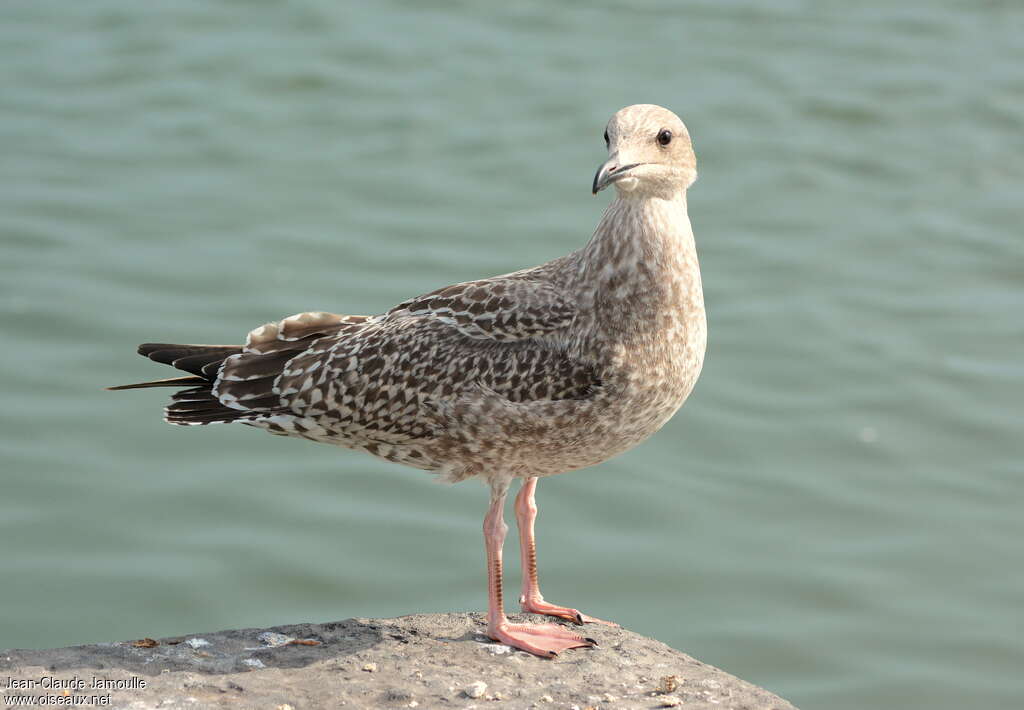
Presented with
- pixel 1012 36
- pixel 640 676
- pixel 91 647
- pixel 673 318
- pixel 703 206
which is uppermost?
pixel 1012 36

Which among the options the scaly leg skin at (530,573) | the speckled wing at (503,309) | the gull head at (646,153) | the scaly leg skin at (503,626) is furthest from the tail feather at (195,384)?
the gull head at (646,153)

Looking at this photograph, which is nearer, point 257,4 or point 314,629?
point 314,629

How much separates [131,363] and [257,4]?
797cm

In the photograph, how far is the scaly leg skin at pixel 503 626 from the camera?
6.61m

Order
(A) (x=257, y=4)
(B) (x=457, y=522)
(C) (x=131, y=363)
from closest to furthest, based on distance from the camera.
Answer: (B) (x=457, y=522)
(C) (x=131, y=363)
(A) (x=257, y=4)

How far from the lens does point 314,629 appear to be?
6.71 metres

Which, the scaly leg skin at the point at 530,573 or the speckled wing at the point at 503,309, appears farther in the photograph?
the scaly leg skin at the point at 530,573

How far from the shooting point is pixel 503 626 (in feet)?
22.0

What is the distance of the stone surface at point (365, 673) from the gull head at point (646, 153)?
2188 millimetres

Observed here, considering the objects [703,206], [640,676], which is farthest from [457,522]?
[703,206]

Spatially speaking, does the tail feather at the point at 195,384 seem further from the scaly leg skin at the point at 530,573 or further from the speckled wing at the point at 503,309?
the scaly leg skin at the point at 530,573

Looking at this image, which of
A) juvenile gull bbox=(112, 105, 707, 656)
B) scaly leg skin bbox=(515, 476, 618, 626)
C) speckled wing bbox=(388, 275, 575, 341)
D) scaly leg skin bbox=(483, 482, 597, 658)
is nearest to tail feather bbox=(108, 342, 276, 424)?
juvenile gull bbox=(112, 105, 707, 656)

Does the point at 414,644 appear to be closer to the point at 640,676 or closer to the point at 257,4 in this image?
the point at 640,676

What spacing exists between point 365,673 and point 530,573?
1331 mm
